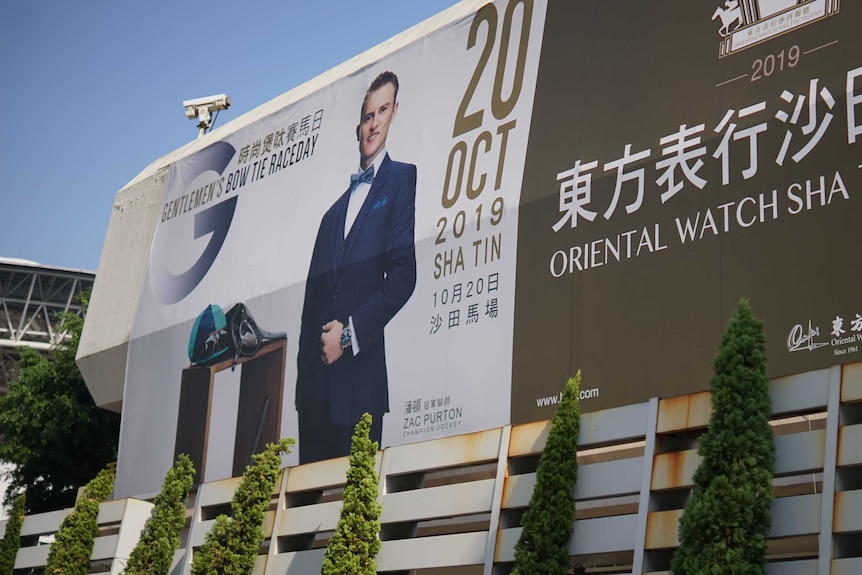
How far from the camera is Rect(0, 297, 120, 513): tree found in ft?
76.5

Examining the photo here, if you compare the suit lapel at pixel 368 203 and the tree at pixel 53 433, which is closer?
the suit lapel at pixel 368 203

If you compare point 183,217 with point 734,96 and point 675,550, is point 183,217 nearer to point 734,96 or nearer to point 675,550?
point 734,96

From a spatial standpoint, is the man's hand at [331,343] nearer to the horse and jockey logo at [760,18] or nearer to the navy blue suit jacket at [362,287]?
the navy blue suit jacket at [362,287]

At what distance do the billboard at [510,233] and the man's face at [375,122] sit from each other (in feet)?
0.12

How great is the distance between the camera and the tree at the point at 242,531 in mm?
14688

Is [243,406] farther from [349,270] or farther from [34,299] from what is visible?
[34,299]

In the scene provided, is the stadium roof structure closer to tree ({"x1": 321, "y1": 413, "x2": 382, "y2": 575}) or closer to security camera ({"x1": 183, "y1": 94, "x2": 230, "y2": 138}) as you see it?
security camera ({"x1": 183, "y1": 94, "x2": 230, "y2": 138})

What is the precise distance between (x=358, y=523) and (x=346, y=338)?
11.9 feet

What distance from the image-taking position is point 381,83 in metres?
17.7

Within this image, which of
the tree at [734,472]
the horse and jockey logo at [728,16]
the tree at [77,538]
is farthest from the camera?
the tree at [77,538]

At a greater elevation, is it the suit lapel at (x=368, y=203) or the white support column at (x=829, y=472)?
the suit lapel at (x=368, y=203)

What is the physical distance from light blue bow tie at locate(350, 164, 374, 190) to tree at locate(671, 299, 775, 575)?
7.75m

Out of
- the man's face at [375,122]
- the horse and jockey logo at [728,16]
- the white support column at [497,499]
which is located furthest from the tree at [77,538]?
the horse and jockey logo at [728,16]

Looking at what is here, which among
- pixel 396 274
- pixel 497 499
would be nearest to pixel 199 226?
pixel 396 274
